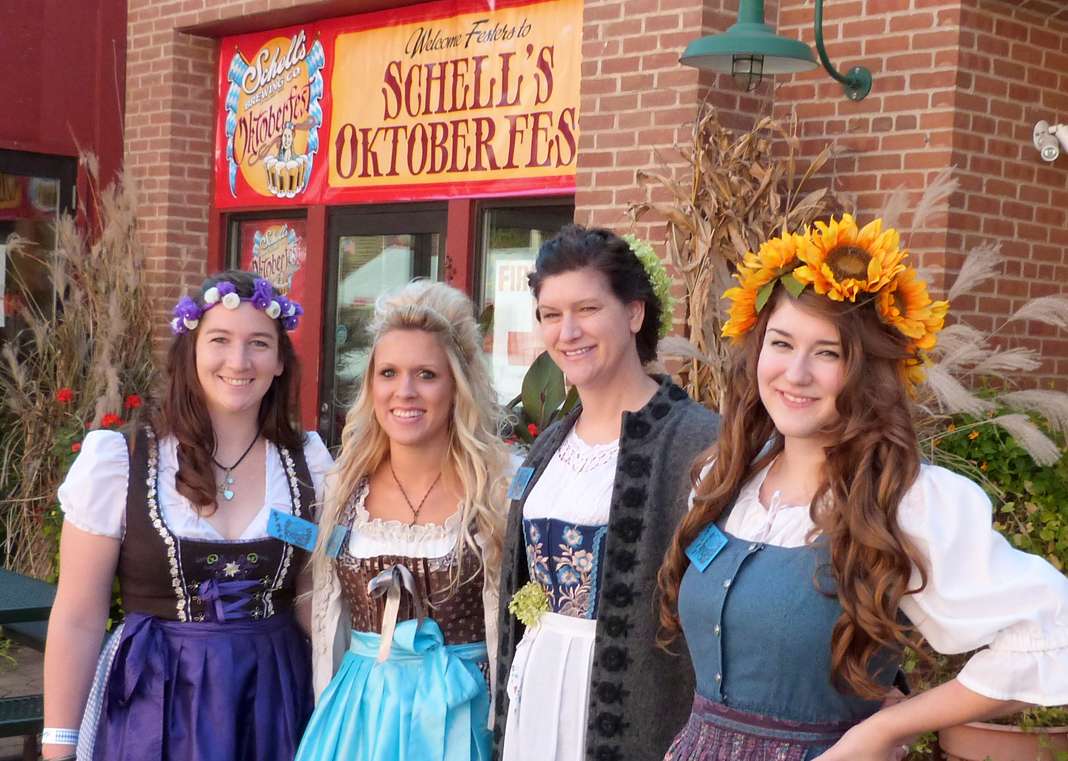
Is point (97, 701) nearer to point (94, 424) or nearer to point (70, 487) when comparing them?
point (70, 487)

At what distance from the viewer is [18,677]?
628 centimetres

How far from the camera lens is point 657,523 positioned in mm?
2598

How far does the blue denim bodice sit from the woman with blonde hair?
0.85 metres

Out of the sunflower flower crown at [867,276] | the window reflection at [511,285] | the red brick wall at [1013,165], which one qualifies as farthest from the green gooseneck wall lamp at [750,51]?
the sunflower flower crown at [867,276]

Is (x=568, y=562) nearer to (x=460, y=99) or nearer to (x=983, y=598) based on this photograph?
(x=983, y=598)

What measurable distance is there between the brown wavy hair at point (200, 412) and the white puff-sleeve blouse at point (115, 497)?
3cm

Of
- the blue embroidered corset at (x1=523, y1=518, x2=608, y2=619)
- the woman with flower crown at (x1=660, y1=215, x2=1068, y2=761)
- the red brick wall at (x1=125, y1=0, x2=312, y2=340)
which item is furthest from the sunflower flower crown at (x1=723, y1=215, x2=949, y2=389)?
the red brick wall at (x1=125, y1=0, x2=312, y2=340)

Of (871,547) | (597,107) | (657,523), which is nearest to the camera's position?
(871,547)

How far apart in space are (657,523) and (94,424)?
5.11 m

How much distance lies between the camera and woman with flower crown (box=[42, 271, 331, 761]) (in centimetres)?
288

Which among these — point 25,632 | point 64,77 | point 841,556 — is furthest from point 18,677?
point 841,556

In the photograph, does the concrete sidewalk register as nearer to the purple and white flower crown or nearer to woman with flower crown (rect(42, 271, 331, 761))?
woman with flower crown (rect(42, 271, 331, 761))

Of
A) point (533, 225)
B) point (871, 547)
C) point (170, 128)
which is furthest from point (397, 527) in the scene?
point (170, 128)

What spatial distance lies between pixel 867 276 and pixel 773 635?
621mm
